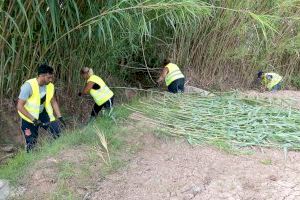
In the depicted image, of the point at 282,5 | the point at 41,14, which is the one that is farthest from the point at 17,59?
the point at 282,5

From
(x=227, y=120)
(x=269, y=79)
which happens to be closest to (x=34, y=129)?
(x=227, y=120)

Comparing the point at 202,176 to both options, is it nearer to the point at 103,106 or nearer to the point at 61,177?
the point at 61,177

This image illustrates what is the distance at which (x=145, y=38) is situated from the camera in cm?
→ 674

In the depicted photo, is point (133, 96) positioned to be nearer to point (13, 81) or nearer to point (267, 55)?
point (13, 81)

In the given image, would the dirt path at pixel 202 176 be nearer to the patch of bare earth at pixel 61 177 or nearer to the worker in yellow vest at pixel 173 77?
the patch of bare earth at pixel 61 177

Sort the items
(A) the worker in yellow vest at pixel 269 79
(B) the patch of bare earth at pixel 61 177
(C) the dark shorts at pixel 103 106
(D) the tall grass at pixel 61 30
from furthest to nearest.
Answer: (A) the worker in yellow vest at pixel 269 79, (C) the dark shorts at pixel 103 106, (D) the tall grass at pixel 61 30, (B) the patch of bare earth at pixel 61 177

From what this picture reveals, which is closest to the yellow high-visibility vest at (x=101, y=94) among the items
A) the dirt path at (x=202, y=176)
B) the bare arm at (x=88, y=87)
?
the bare arm at (x=88, y=87)

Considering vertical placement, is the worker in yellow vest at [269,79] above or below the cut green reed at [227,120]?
below

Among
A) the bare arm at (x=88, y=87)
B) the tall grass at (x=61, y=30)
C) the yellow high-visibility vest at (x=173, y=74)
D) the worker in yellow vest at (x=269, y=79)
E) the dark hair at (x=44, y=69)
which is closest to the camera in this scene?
the dark hair at (x=44, y=69)

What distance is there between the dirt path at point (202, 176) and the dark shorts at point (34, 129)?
1.06 metres

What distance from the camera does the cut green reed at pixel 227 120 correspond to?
4355mm

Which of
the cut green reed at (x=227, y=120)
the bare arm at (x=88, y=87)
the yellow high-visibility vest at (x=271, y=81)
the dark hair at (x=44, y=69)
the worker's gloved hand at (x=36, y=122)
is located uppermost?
the dark hair at (x=44, y=69)

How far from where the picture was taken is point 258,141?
14.0ft

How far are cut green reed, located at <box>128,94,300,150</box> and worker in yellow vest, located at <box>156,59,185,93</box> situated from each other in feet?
2.52
